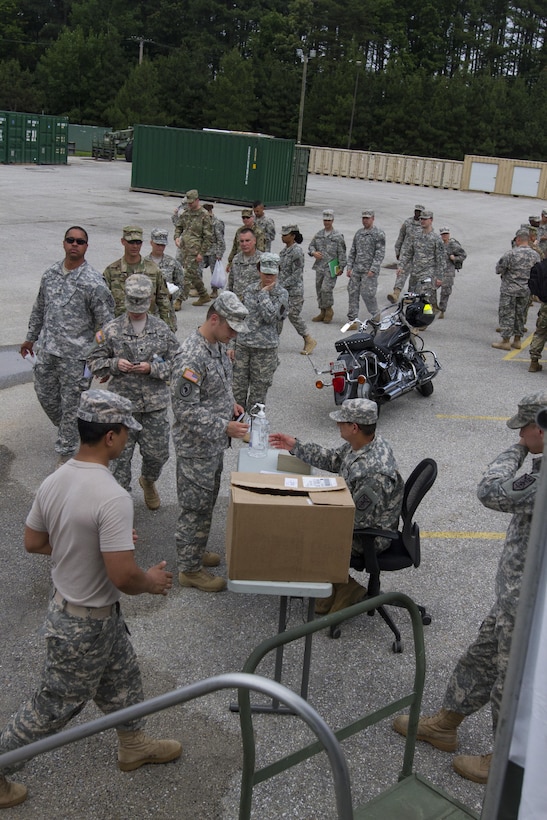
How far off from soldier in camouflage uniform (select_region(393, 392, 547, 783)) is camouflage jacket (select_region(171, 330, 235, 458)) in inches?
79.9

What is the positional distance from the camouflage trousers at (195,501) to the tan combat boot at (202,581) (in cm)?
8

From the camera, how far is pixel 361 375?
923 centimetres

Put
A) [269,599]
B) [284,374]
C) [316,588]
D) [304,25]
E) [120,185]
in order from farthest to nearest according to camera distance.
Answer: [304,25] → [120,185] → [284,374] → [269,599] → [316,588]

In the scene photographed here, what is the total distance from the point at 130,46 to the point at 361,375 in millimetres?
68245

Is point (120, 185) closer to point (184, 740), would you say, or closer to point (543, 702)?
point (184, 740)

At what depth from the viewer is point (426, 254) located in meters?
14.3

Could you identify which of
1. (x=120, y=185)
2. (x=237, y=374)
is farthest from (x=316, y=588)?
(x=120, y=185)

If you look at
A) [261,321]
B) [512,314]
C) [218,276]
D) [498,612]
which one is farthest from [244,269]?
[498,612]

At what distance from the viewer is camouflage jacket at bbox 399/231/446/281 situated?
14.2m

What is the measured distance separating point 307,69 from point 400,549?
64593mm

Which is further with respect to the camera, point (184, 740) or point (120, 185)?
point (120, 185)

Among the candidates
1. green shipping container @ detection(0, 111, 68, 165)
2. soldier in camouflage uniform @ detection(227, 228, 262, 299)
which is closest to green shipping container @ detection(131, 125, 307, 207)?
green shipping container @ detection(0, 111, 68, 165)

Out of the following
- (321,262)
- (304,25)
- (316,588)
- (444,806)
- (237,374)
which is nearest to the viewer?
(444,806)

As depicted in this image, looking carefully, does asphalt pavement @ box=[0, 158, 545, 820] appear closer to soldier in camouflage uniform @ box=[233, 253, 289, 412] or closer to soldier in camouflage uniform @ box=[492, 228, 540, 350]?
soldier in camouflage uniform @ box=[492, 228, 540, 350]
